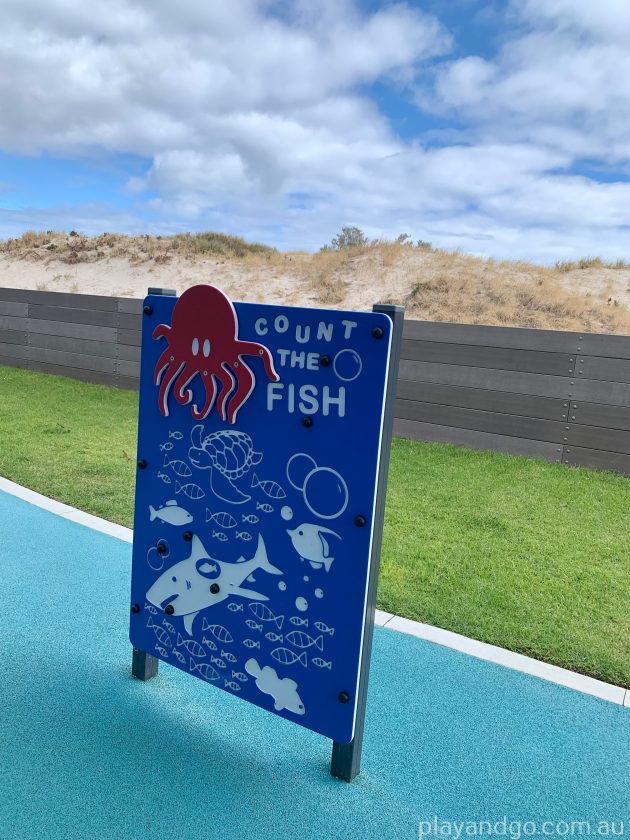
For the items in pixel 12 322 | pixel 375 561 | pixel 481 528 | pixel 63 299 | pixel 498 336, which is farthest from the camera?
pixel 12 322

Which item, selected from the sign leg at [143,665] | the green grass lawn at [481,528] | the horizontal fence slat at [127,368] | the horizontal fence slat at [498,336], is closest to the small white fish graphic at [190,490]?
the sign leg at [143,665]

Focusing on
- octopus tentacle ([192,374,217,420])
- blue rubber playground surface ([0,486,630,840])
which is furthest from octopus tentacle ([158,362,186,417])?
blue rubber playground surface ([0,486,630,840])

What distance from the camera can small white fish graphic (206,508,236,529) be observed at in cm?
241

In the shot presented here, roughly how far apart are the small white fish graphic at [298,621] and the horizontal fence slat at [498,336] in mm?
5253

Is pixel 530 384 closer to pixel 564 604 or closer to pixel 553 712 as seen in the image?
pixel 564 604

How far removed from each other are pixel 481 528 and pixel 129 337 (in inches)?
270

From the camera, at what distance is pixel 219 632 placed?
247 cm

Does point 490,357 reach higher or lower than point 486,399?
higher

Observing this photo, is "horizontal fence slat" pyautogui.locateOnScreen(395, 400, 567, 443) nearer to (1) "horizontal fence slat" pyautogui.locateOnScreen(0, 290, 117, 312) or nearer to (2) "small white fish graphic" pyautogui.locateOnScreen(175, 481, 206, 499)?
(1) "horizontal fence slat" pyautogui.locateOnScreen(0, 290, 117, 312)

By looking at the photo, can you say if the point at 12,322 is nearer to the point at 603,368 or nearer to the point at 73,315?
the point at 73,315

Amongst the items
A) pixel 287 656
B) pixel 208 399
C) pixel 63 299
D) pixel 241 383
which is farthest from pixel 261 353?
pixel 63 299

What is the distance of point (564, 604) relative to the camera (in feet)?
12.2

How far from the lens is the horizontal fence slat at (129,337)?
10.1 m

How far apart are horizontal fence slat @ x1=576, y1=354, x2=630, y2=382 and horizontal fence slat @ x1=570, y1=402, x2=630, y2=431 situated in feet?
0.93
